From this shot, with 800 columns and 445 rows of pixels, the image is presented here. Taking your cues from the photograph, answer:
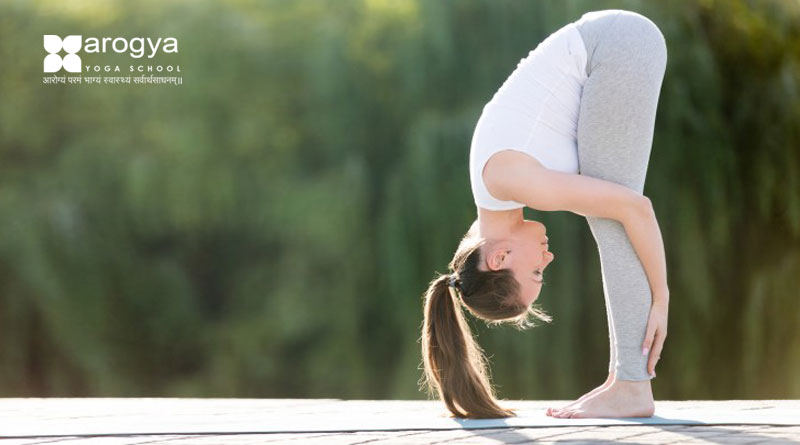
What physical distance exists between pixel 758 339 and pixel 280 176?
101 inches

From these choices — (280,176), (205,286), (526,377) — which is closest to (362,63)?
(280,176)

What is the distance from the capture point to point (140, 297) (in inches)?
223

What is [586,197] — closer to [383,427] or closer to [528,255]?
[528,255]

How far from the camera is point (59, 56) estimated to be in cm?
603

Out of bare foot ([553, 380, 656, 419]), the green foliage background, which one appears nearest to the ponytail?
bare foot ([553, 380, 656, 419])

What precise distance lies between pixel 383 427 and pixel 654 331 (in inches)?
22.8

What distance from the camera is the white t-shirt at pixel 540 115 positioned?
2314 millimetres

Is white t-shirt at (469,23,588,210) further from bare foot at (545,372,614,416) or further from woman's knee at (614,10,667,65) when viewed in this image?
bare foot at (545,372,614,416)

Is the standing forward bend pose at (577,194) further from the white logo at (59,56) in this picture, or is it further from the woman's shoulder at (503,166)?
the white logo at (59,56)

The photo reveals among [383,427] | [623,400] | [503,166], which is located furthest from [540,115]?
[383,427]

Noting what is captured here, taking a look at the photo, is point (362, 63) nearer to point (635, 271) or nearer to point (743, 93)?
point (743, 93)

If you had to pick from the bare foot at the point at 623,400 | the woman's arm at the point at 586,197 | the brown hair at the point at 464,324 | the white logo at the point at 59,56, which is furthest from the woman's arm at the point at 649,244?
the white logo at the point at 59,56

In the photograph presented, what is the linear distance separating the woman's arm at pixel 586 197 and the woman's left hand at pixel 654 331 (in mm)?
17

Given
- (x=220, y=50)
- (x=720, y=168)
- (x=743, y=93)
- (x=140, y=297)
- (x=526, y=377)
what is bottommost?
(x=526, y=377)
